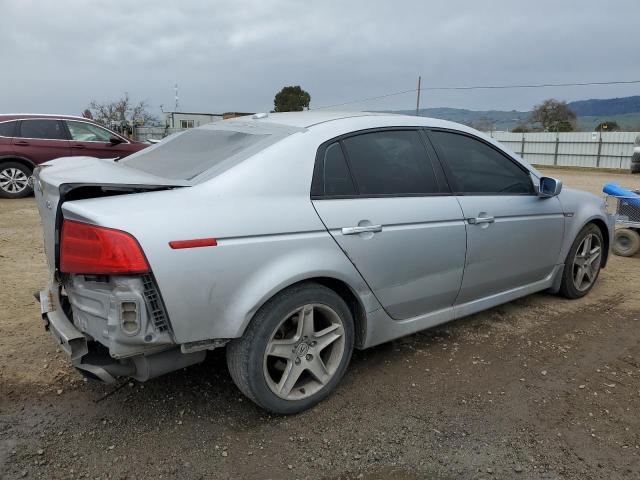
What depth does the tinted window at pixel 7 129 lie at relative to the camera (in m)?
10.2

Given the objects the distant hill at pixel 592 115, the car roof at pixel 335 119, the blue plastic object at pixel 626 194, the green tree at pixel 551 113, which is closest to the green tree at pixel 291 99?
the distant hill at pixel 592 115

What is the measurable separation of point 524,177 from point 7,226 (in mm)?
7084

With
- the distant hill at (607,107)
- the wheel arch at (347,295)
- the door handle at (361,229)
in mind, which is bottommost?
the wheel arch at (347,295)

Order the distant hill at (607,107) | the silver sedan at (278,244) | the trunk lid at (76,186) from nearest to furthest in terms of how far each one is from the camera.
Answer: the silver sedan at (278,244)
the trunk lid at (76,186)
the distant hill at (607,107)

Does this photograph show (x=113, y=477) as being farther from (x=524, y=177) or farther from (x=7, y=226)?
(x=7, y=226)

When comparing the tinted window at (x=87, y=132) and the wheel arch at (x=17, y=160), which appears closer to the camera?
the wheel arch at (x=17, y=160)

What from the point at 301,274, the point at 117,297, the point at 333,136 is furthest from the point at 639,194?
the point at 117,297

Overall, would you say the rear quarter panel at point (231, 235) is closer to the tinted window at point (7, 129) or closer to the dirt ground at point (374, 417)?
the dirt ground at point (374, 417)

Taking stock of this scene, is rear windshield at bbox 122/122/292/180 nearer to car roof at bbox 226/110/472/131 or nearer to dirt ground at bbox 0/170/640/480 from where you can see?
car roof at bbox 226/110/472/131

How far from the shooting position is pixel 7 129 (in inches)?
404

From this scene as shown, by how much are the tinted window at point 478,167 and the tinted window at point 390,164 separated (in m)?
0.22

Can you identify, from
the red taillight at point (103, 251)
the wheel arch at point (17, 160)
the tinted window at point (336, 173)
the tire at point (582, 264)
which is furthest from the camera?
the wheel arch at point (17, 160)

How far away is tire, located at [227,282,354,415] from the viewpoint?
2648mm

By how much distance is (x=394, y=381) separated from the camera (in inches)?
130
